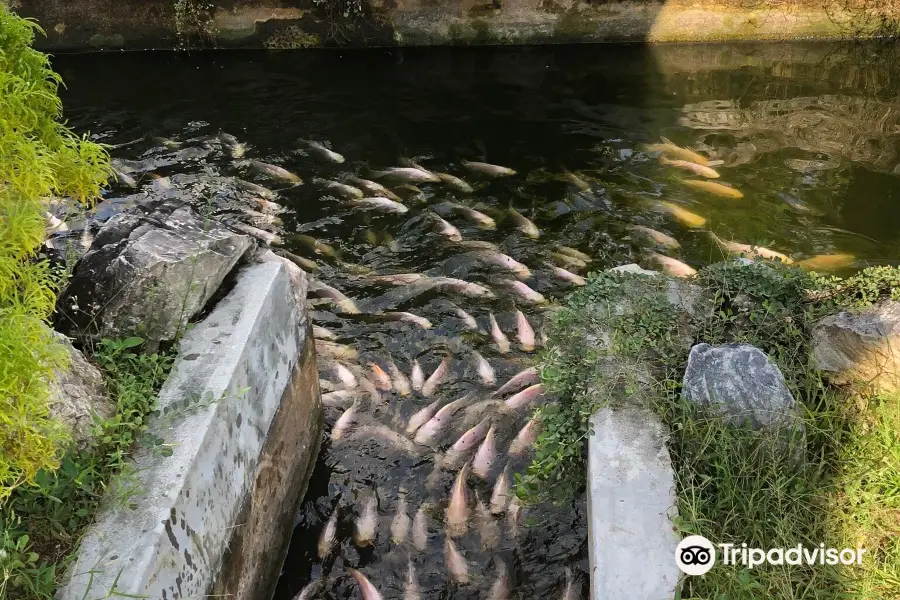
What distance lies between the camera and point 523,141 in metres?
9.67

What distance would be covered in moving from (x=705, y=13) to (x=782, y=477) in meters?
11.0

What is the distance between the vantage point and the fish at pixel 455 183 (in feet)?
27.6

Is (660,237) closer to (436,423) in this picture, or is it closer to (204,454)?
(436,423)

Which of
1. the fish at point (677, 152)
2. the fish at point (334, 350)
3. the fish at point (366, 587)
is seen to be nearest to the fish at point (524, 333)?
the fish at point (334, 350)

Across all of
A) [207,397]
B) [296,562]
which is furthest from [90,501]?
[296,562]

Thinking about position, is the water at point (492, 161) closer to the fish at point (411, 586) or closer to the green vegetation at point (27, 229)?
the fish at point (411, 586)

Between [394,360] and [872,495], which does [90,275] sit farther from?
[872,495]

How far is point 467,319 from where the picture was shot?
6371mm

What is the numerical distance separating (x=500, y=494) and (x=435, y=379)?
4.35 feet

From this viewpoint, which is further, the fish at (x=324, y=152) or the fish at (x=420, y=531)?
the fish at (x=324, y=152)

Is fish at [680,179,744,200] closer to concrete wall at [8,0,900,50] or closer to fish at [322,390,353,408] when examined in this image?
fish at [322,390,353,408]

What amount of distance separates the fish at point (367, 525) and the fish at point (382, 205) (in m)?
4.05

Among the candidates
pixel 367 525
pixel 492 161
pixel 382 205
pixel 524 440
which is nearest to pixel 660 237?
pixel 492 161

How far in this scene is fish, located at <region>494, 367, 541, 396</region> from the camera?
556cm
